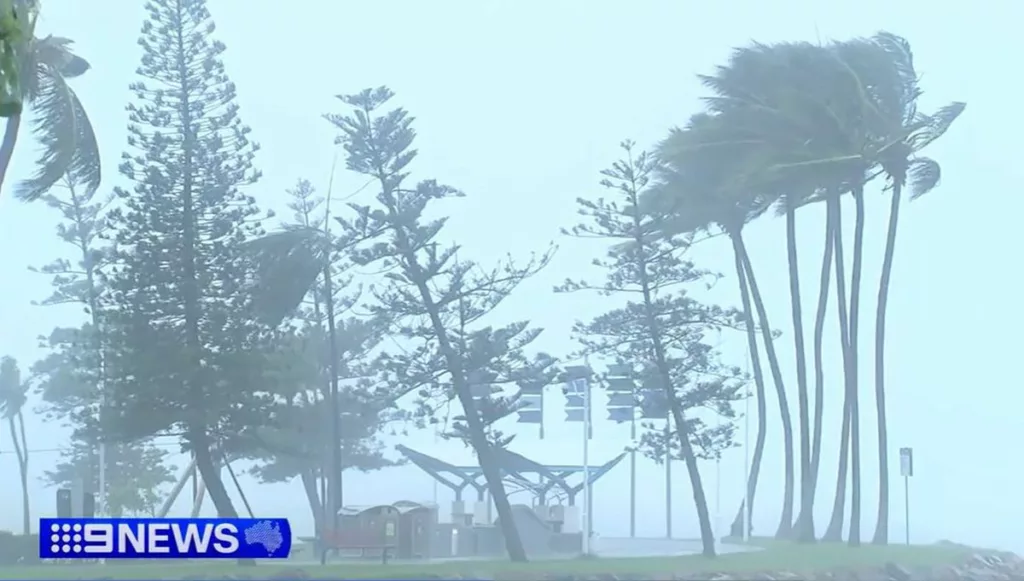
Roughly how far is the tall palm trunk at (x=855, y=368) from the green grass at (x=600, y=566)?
24.4 inches

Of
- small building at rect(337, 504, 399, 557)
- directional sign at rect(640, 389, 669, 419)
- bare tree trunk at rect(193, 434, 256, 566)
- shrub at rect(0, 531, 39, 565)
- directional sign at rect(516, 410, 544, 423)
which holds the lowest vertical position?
shrub at rect(0, 531, 39, 565)

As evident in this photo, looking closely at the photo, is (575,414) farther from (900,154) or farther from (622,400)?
(900,154)

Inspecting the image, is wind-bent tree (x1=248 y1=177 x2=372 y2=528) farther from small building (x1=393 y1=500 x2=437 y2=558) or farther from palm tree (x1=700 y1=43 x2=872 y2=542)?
palm tree (x1=700 y1=43 x2=872 y2=542)

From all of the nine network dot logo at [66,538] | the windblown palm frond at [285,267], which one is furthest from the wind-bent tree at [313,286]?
the nine network dot logo at [66,538]

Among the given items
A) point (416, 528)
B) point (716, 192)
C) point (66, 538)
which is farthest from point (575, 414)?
point (66, 538)

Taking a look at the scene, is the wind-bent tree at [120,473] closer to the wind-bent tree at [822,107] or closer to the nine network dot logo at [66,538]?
the nine network dot logo at [66,538]

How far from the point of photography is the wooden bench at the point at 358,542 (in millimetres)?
14656

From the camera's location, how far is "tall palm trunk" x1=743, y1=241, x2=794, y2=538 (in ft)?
52.0

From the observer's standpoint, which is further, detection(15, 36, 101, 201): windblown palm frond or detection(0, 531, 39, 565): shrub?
detection(15, 36, 101, 201): windblown palm frond

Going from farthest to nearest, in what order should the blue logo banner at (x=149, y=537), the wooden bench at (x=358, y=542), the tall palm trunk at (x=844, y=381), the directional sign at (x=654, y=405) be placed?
the tall palm trunk at (x=844, y=381) < the directional sign at (x=654, y=405) < the wooden bench at (x=358, y=542) < the blue logo banner at (x=149, y=537)

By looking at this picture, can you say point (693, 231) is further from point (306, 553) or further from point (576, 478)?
point (306, 553)

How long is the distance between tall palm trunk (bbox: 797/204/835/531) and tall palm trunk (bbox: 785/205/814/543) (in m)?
0.06

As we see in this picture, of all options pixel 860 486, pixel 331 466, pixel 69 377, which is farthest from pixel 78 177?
pixel 860 486

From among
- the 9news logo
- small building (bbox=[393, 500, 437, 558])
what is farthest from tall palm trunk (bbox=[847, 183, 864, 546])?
the 9news logo
